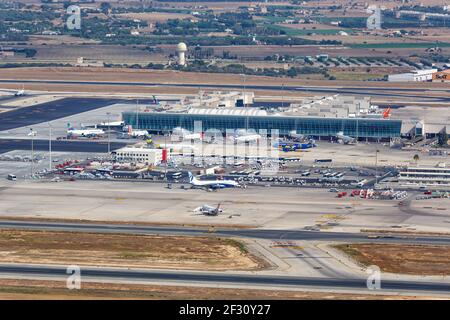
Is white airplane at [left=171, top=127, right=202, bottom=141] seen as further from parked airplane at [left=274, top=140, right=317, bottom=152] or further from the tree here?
the tree

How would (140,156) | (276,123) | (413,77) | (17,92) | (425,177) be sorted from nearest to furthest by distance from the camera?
(425,177), (140,156), (276,123), (17,92), (413,77)

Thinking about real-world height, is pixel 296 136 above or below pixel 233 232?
below

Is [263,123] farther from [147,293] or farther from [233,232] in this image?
[147,293]

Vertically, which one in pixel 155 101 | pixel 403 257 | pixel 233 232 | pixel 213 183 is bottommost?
pixel 213 183

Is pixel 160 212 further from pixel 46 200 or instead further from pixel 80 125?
pixel 80 125

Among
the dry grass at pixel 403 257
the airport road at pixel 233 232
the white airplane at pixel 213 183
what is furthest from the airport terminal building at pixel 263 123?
the dry grass at pixel 403 257

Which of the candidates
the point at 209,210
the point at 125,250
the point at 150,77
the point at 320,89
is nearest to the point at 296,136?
the point at 209,210

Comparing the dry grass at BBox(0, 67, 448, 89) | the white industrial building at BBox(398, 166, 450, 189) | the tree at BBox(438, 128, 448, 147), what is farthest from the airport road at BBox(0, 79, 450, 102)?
the white industrial building at BBox(398, 166, 450, 189)
